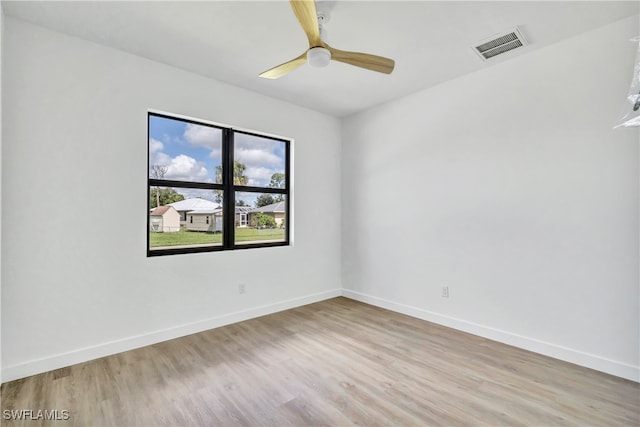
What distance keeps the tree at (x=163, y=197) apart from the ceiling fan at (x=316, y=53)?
153 cm

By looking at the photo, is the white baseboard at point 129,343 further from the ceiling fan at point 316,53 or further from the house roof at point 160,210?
the ceiling fan at point 316,53

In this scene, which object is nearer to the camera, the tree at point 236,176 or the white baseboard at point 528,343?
the white baseboard at point 528,343

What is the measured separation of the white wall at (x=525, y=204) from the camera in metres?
2.34

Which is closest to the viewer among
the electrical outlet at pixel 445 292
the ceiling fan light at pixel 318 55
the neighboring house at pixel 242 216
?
the ceiling fan light at pixel 318 55

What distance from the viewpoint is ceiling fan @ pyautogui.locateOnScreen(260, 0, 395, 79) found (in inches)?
68.0

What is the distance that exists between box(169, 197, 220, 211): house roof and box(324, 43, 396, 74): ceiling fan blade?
2015 millimetres

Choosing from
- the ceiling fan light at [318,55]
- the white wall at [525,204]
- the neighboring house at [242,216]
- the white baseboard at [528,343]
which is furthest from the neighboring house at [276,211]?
the ceiling fan light at [318,55]

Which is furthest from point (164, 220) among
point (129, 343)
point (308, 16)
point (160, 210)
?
point (308, 16)

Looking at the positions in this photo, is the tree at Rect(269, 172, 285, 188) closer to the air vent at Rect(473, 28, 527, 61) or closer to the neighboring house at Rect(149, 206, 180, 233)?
the neighboring house at Rect(149, 206, 180, 233)

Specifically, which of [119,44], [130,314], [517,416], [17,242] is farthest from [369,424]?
[119,44]

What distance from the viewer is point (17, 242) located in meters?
2.26

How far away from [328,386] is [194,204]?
2.21m

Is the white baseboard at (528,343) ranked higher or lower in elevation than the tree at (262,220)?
lower

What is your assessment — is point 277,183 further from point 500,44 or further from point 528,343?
point 528,343
